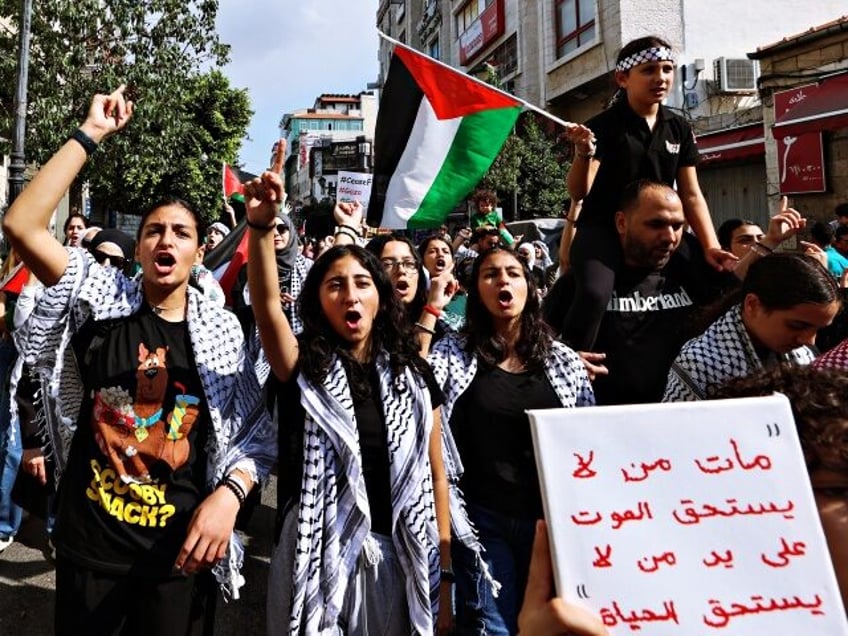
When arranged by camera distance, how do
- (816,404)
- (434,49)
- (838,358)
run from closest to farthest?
(816,404), (838,358), (434,49)

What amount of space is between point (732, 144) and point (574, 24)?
27.9ft

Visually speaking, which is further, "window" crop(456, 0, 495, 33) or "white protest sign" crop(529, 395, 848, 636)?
"window" crop(456, 0, 495, 33)

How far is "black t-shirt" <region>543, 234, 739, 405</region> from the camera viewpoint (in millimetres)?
2709

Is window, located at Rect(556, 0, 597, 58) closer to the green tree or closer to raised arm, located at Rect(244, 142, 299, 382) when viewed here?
the green tree

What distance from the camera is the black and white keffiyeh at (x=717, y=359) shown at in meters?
2.12

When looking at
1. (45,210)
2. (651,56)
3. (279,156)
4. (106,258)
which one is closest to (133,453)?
(45,210)

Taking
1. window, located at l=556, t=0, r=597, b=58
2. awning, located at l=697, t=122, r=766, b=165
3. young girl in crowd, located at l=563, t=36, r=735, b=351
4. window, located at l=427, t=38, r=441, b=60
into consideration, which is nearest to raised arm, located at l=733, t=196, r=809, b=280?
young girl in crowd, located at l=563, t=36, r=735, b=351

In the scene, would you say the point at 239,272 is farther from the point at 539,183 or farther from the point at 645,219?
the point at 539,183

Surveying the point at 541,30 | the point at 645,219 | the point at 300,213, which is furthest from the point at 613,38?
the point at 300,213

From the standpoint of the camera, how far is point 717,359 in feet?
7.07

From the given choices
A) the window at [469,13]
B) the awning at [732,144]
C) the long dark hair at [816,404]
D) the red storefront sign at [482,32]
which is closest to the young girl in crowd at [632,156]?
the long dark hair at [816,404]

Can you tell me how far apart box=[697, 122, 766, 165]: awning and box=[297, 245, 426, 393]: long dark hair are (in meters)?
14.3

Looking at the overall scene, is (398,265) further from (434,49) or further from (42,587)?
(434,49)

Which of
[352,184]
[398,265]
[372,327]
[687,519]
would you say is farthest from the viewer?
[352,184]
